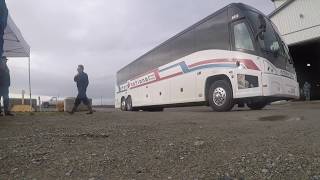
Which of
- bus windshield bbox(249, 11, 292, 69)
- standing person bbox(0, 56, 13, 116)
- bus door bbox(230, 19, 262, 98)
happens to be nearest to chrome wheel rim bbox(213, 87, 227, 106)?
bus door bbox(230, 19, 262, 98)

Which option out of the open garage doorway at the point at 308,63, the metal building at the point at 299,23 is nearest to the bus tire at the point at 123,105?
the metal building at the point at 299,23

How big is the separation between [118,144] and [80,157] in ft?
2.57

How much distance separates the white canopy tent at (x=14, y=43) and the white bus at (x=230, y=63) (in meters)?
5.77

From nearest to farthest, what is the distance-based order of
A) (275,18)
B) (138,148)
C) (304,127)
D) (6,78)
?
(138,148), (304,127), (6,78), (275,18)

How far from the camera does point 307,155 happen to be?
477cm

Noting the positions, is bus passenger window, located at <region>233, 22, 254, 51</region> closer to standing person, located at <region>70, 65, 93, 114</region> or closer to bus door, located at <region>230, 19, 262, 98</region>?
bus door, located at <region>230, 19, 262, 98</region>

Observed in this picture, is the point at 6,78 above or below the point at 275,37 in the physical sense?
below

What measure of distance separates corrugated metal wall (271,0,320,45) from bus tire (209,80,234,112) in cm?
1583

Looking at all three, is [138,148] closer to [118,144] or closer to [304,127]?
[118,144]

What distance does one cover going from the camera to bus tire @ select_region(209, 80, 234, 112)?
11872 mm

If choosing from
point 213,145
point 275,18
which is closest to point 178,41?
point 213,145

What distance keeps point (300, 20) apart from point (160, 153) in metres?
24.2

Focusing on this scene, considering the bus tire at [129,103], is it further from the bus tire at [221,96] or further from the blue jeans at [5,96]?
the blue jeans at [5,96]

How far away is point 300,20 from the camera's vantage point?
87.2ft
